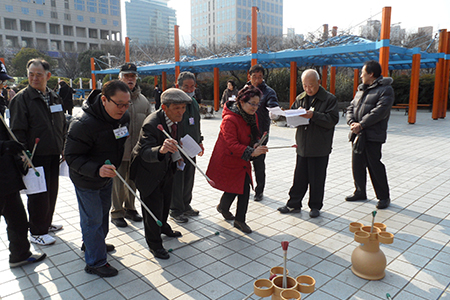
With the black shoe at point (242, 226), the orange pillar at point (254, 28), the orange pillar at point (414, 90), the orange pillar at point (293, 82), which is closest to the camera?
the black shoe at point (242, 226)

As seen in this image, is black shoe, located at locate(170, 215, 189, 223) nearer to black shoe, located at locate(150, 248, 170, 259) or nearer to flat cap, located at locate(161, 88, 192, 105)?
black shoe, located at locate(150, 248, 170, 259)

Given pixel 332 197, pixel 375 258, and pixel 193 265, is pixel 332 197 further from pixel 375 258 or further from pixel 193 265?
pixel 193 265

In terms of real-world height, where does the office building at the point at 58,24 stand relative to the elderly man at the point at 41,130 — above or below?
above

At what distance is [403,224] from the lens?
424 cm

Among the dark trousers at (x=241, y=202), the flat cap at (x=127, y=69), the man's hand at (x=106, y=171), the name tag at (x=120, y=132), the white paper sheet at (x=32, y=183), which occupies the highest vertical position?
the flat cap at (x=127, y=69)

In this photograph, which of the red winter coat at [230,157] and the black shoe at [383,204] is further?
the black shoe at [383,204]

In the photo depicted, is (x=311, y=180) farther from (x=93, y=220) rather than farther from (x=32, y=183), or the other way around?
(x=32, y=183)

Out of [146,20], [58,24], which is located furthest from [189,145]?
[146,20]

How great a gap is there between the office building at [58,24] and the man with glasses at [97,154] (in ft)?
237

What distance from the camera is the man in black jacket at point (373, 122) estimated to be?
15.2 feet

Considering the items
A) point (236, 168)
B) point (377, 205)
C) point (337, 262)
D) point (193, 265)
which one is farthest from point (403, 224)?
point (193, 265)

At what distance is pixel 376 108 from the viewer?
4.60 meters

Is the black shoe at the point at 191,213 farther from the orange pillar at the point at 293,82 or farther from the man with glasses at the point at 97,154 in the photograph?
the orange pillar at the point at 293,82

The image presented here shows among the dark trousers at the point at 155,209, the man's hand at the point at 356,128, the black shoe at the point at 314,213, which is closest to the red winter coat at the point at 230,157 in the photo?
the dark trousers at the point at 155,209
